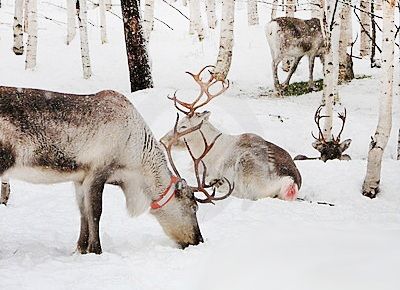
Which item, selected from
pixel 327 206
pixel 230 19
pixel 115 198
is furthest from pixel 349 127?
pixel 115 198

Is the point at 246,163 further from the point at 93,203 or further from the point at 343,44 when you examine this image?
the point at 343,44

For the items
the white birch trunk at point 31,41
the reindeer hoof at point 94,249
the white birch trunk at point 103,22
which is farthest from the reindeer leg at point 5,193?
the white birch trunk at point 103,22

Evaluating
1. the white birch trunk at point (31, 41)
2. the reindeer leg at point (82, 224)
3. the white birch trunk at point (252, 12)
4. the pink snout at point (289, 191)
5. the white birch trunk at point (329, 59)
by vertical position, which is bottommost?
the pink snout at point (289, 191)

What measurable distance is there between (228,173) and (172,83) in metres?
6.05

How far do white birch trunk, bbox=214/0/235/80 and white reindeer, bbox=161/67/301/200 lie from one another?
3.83 m

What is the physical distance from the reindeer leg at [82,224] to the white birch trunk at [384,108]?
3339 millimetres

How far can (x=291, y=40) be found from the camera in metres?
12.6

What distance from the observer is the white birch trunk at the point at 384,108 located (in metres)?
6.18

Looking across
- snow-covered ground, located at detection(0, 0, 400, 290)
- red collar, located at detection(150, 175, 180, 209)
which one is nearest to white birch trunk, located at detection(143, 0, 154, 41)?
snow-covered ground, located at detection(0, 0, 400, 290)

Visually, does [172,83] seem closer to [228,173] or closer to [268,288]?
[228,173]

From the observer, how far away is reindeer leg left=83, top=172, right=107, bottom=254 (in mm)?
4504

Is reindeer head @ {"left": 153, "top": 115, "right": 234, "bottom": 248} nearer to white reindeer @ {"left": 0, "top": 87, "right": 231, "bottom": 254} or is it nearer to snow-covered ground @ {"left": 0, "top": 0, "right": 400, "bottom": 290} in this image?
white reindeer @ {"left": 0, "top": 87, "right": 231, "bottom": 254}

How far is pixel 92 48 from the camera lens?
53.6 ft

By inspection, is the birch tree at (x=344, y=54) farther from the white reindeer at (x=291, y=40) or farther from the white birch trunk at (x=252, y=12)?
the white birch trunk at (x=252, y=12)
